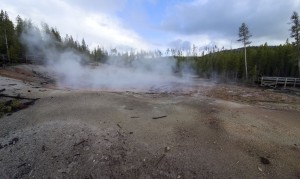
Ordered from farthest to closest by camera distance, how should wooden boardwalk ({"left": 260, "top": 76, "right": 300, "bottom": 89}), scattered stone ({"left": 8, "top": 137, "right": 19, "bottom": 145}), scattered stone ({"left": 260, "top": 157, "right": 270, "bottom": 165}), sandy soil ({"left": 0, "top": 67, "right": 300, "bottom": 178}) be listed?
wooden boardwalk ({"left": 260, "top": 76, "right": 300, "bottom": 89}) → scattered stone ({"left": 8, "top": 137, "right": 19, "bottom": 145}) → scattered stone ({"left": 260, "top": 157, "right": 270, "bottom": 165}) → sandy soil ({"left": 0, "top": 67, "right": 300, "bottom": 178})

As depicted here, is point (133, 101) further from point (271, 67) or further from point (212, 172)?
point (271, 67)

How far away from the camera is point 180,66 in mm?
61031

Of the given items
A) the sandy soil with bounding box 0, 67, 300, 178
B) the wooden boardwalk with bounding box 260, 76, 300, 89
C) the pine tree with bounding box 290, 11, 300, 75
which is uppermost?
the pine tree with bounding box 290, 11, 300, 75

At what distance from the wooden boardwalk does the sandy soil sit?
2107 cm

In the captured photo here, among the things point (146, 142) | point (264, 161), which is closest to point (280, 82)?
point (264, 161)

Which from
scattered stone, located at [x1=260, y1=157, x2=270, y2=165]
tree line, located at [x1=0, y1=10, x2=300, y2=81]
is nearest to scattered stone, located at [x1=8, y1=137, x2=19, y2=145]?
scattered stone, located at [x1=260, y1=157, x2=270, y2=165]

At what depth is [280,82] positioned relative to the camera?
102ft

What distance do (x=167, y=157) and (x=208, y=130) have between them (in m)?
3.16

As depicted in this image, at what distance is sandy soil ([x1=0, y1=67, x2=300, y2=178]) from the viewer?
6887 mm

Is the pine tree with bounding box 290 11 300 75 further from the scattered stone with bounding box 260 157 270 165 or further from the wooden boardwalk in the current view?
the scattered stone with bounding box 260 157 270 165

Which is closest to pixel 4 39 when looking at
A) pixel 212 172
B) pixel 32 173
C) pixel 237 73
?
pixel 32 173

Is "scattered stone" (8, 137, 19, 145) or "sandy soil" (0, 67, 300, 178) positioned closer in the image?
"sandy soil" (0, 67, 300, 178)

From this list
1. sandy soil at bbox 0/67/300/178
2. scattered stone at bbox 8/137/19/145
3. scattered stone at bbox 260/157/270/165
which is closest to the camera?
sandy soil at bbox 0/67/300/178

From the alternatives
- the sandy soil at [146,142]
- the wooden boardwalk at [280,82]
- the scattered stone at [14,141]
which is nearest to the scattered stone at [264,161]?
the sandy soil at [146,142]
